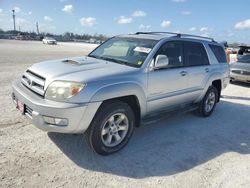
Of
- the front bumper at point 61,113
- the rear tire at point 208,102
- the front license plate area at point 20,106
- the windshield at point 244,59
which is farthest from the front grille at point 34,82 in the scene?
the windshield at point 244,59

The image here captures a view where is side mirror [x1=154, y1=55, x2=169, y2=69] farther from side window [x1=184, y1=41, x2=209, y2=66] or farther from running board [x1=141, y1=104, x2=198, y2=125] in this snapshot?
side window [x1=184, y1=41, x2=209, y2=66]

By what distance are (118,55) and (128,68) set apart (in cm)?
73

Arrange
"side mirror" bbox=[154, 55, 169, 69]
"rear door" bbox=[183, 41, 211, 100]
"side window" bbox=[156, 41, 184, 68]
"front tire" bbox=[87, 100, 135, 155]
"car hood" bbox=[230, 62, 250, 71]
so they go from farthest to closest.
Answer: "car hood" bbox=[230, 62, 250, 71], "rear door" bbox=[183, 41, 211, 100], "side window" bbox=[156, 41, 184, 68], "side mirror" bbox=[154, 55, 169, 69], "front tire" bbox=[87, 100, 135, 155]

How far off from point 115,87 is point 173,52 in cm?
175

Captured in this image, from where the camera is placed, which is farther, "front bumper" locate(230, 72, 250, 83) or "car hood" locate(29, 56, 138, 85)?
"front bumper" locate(230, 72, 250, 83)

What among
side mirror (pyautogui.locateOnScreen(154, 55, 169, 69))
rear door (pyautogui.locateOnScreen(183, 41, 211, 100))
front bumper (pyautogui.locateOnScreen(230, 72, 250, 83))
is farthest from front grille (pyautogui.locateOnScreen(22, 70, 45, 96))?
front bumper (pyautogui.locateOnScreen(230, 72, 250, 83))

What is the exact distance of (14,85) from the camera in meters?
4.14

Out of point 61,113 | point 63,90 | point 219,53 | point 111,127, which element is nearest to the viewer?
point 61,113

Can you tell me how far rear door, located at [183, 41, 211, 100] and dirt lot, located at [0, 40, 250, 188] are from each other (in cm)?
84

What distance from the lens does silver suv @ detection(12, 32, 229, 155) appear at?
10.9 feet

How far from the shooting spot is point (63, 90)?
130 inches

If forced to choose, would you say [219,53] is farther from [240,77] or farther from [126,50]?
[240,77]

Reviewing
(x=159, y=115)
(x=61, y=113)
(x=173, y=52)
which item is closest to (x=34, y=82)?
(x=61, y=113)

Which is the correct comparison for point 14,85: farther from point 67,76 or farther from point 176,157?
point 176,157
